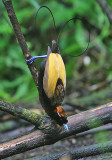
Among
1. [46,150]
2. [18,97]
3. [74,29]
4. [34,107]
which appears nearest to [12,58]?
[18,97]

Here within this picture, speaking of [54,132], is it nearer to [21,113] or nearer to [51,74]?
[21,113]

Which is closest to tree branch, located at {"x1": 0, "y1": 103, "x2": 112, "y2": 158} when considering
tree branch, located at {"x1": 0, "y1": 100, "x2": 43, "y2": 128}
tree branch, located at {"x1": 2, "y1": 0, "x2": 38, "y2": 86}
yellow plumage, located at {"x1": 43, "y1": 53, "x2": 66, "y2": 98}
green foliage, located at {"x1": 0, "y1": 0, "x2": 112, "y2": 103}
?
tree branch, located at {"x1": 0, "y1": 100, "x2": 43, "y2": 128}

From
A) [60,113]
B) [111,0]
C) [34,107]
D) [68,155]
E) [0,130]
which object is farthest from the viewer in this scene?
[111,0]

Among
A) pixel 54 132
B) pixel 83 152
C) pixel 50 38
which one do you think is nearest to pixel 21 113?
pixel 54 132

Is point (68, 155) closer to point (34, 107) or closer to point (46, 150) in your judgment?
point (46, 150)

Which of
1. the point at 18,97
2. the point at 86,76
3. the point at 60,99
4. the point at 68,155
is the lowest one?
the point at 86,76

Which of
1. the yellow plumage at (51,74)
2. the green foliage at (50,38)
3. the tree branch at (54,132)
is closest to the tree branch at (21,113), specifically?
the tree branch at (54,132)

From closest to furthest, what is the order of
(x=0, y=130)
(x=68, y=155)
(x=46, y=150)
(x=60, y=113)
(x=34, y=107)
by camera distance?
(x=60, y=113) < (x=68, y=155) < (x=46, y=150) < (x=0, y=130) < (x=34, y=107)
